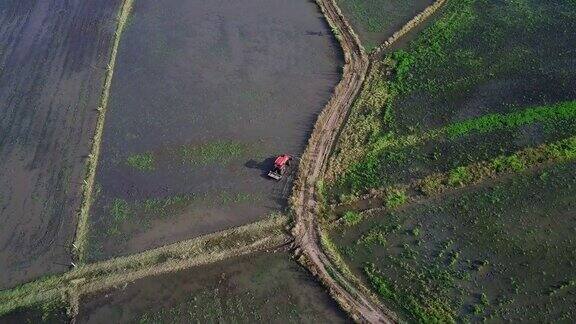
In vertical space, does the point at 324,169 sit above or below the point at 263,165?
A: above

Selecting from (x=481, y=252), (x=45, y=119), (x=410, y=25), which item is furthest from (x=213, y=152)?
(x=410, y=25)

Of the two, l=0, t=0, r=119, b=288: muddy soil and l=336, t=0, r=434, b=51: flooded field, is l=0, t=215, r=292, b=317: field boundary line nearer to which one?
l=0, t=0, r=119, b=288: muddy soil

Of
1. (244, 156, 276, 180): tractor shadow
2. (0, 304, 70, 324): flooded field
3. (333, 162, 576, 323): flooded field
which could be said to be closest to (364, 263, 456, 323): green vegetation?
(333, 162, 576, 323): flooded field

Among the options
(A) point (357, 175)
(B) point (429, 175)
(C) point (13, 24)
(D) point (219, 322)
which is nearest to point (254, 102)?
(A) point (357, 175)

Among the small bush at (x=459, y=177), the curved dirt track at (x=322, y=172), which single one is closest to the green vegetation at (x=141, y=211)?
the curved dirt track at (x=322, y=172)

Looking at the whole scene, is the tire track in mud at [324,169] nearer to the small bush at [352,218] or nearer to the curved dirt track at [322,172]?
the curved dirt track at [322,172]

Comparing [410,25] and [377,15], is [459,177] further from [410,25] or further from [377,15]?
[377,15]

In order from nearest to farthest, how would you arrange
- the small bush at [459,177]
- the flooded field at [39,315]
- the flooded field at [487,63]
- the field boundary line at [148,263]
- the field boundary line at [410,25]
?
the flooded field at [39,315], the field boundary line at [148,263], the small bush at [459,177], the flooded field at [487,63], the field boundary line at [410,25]
